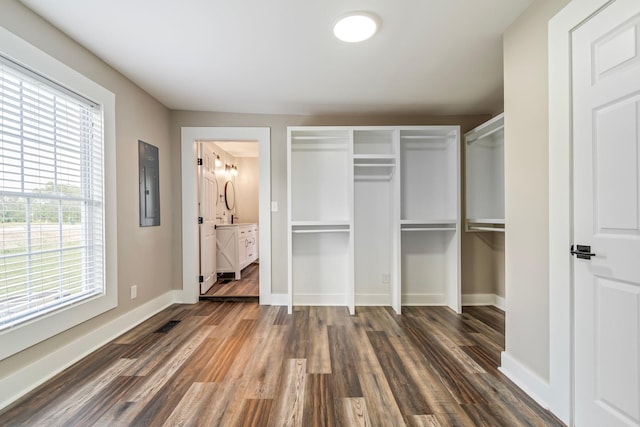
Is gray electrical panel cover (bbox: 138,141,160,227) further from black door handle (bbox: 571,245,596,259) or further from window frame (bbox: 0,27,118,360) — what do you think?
black door handle (bbox: 571,245,596,259)

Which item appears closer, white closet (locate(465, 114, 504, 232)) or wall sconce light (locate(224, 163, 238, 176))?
white closet (locate(465, 114, 504, 232))

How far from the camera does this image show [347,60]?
2275 mm

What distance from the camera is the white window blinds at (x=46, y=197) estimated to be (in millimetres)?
1639

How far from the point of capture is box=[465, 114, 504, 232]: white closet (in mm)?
3080

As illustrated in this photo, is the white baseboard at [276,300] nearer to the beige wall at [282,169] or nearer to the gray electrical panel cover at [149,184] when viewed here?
the beige wall at [282,169]

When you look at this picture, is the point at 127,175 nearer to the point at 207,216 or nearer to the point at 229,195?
the point at 207,216

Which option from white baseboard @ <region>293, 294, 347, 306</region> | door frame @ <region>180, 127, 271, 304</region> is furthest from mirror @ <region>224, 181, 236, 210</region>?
white baseboard @ <region>293, 294, 347, 306</region>

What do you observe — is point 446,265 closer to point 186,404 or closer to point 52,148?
point 186,404

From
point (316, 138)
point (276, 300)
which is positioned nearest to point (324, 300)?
point (276, 300)

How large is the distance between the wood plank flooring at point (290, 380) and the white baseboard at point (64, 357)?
0.07m

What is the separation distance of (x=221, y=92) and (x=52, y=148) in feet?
4.90

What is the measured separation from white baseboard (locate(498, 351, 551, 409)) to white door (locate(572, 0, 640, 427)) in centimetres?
18

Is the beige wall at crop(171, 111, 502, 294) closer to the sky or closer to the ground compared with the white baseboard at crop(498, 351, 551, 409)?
closer to the sky

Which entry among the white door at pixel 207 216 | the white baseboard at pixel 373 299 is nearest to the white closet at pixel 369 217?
the white baseboard at pixel 373 299
